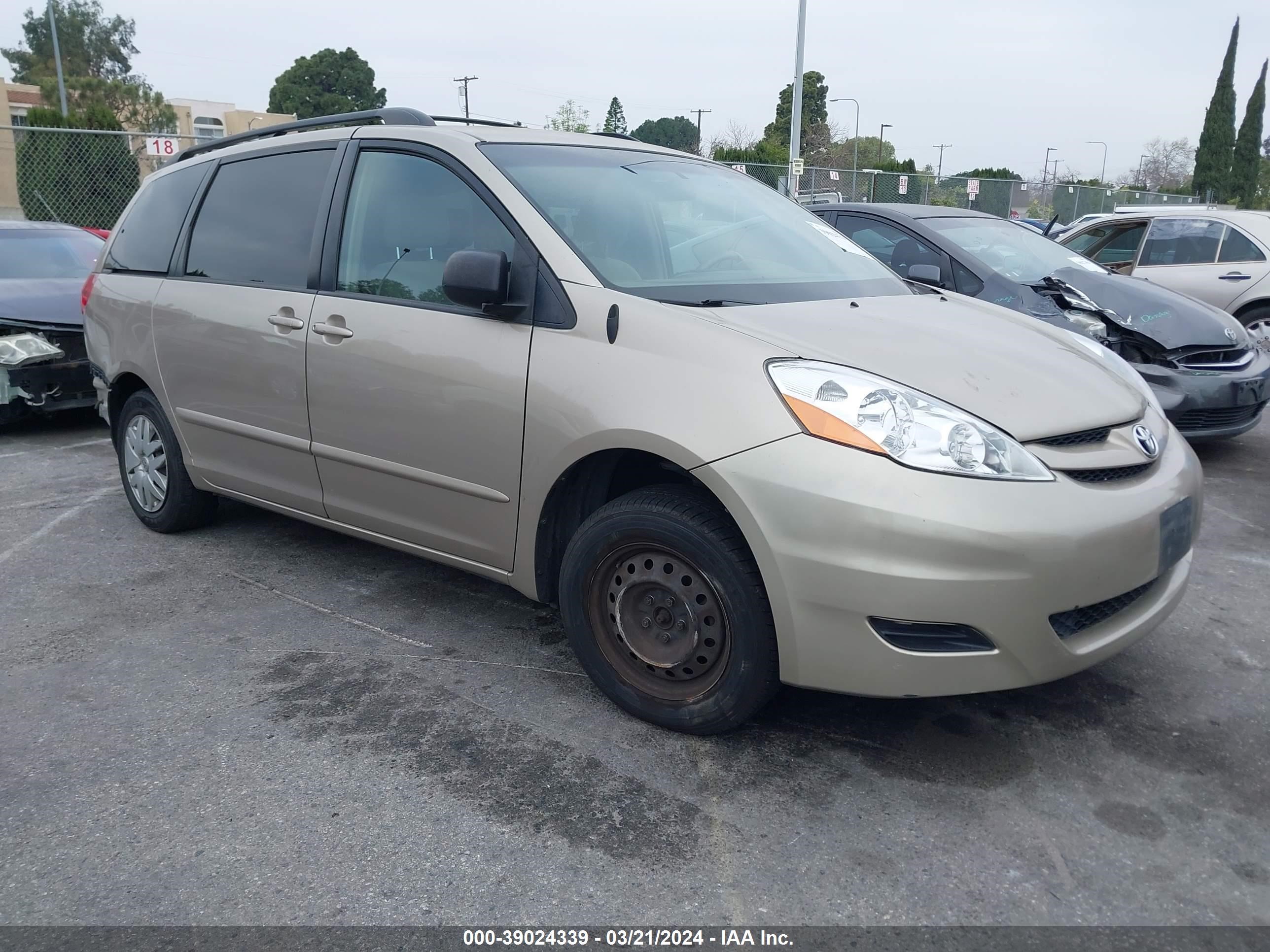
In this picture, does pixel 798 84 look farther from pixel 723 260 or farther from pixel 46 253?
pixel 723 260

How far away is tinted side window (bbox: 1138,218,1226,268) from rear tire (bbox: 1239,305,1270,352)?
556mm

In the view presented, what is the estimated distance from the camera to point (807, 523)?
8.21 feet

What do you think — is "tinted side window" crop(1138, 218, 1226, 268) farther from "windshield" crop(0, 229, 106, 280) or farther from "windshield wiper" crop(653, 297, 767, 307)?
"windshield" crop(0, 229, 106, 280)

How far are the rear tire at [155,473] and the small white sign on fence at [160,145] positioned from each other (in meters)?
12.9

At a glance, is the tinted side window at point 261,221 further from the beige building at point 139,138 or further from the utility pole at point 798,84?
the utility pole at point 798,84

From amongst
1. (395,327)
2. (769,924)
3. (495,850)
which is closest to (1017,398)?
(769,924)

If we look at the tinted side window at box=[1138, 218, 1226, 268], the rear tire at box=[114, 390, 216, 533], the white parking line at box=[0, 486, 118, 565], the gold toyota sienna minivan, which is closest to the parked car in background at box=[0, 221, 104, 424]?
the white parking line at box=[0, 486, 118, 565]

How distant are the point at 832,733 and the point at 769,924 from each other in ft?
2.89

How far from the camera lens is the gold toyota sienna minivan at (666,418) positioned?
2508 mm

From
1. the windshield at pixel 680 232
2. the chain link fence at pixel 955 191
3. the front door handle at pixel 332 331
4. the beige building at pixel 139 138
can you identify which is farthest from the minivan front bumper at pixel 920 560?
the chain link fence at pixel 955 191

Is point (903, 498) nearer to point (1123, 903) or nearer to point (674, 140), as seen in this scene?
point (1123, 903)

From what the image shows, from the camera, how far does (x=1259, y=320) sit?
28.0ft

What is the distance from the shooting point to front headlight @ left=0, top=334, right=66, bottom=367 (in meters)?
6.74

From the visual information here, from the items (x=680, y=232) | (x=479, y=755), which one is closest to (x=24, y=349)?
(x=680, y=232)
